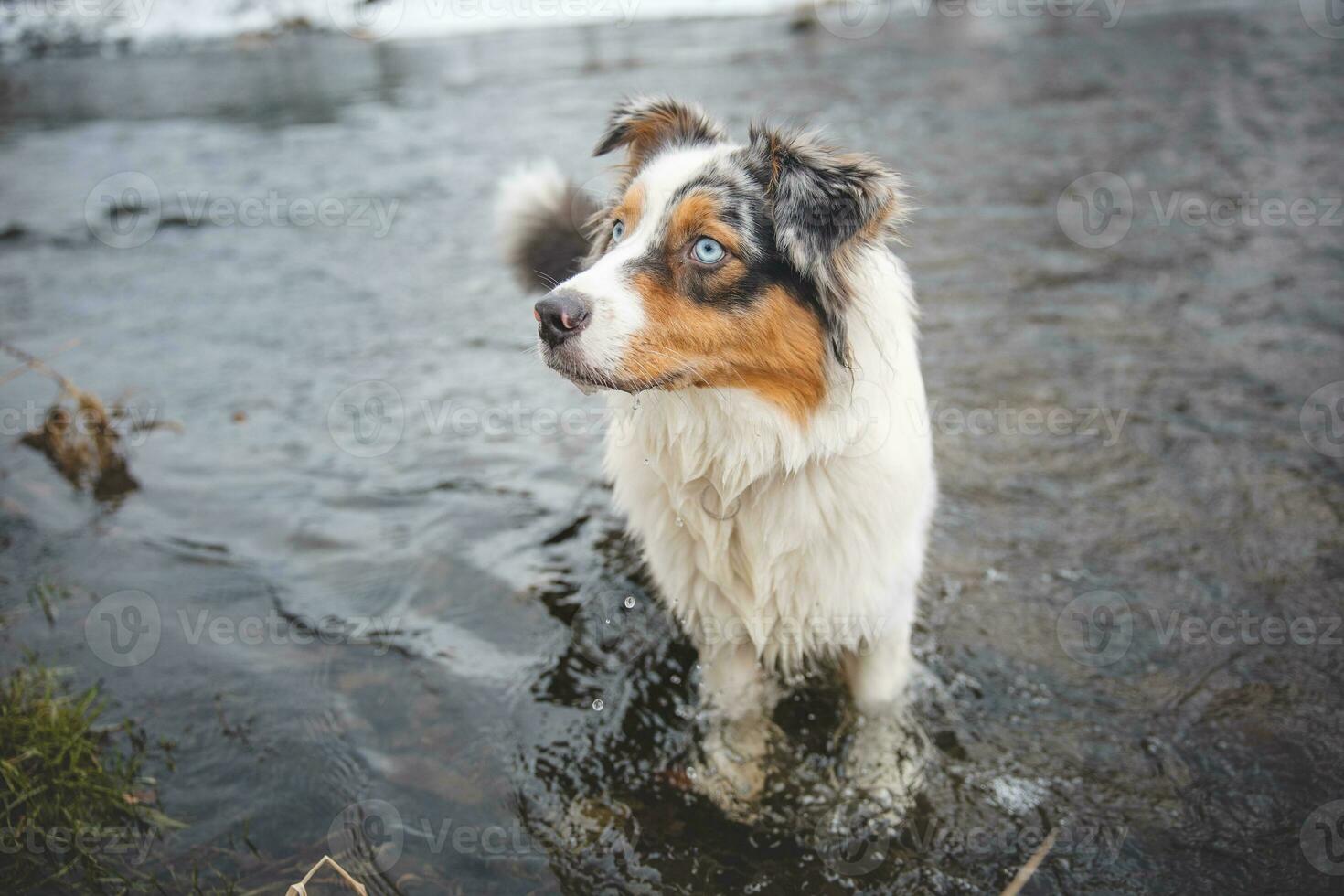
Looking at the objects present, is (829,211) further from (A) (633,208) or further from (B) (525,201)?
(B) (525,201)

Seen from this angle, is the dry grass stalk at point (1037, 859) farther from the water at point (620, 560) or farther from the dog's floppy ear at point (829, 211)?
the dog's floppy ear at point (829, 211)

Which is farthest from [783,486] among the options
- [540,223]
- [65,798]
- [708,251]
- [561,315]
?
[65,798]

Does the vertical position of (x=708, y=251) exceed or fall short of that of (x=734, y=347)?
it exceeds it

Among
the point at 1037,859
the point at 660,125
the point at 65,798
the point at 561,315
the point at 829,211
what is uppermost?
the point at 660,125

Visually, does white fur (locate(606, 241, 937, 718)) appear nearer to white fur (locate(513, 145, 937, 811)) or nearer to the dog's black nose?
white fur (locate(513, 145, 937, 811))

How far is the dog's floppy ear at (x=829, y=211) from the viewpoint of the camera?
2.66 m

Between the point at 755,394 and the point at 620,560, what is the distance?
1.96m

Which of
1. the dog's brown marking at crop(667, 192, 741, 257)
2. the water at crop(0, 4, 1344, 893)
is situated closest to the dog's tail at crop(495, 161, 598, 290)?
the water at crop(0, 4, 1344, 893)

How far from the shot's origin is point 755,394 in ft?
9.39

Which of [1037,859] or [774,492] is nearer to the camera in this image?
[1037,859]

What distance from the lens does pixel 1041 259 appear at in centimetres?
775

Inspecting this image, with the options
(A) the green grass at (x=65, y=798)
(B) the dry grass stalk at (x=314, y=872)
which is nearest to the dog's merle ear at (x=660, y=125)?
(B) the dry grass stalk at (x=314, y=872)

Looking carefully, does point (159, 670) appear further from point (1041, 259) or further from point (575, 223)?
point (1041, 259)

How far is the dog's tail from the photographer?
4672 millimetres
